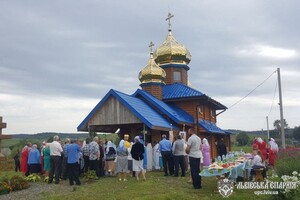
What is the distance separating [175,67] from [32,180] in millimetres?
16297

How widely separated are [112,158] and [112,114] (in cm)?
420

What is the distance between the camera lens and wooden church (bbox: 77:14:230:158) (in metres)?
17.5

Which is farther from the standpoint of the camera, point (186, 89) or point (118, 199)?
point (186, 89)

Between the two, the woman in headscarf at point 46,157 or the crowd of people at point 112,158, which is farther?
the woman in headscarf at point 46,157

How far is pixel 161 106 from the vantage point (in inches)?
803

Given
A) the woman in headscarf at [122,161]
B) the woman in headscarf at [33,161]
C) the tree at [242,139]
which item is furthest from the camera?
the tree at [242,139]

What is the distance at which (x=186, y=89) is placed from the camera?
2431cm

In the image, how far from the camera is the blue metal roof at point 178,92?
909 inches

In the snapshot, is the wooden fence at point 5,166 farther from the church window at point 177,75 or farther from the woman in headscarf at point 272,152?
the woman in headscarf at point 272,152

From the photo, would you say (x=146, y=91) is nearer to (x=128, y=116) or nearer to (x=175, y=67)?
(x=175, y=67)

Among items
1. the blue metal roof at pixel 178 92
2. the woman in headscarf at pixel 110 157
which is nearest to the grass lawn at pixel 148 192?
the woman in headscarf at pixel 110 157

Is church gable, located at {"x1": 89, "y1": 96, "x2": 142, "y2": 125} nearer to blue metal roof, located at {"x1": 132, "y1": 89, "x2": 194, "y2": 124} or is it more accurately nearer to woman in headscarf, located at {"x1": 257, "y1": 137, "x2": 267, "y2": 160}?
blue metal roof, located at {"x1": 132, "y1": 89, "x2": 194, "y2": 124}

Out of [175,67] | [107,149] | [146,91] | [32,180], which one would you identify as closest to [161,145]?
[107,149]

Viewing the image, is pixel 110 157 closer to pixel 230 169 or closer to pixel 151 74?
pixel 230 169
